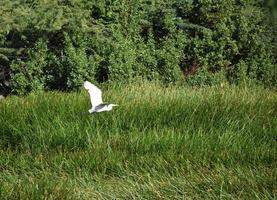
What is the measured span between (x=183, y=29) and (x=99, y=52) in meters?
1.87

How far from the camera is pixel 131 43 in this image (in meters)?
9.00

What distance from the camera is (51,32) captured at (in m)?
8.76

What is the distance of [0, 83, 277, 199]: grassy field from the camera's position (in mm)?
3859

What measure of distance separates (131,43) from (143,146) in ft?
14.0

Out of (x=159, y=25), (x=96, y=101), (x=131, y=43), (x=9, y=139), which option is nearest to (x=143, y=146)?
(x=96, y=101)

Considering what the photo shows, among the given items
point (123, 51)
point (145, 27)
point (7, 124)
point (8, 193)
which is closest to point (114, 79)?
point (123, 51)

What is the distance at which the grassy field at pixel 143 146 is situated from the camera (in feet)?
12.7

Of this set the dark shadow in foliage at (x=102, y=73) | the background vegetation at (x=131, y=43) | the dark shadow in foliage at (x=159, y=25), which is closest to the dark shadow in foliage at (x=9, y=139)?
the background vegetation at (x=131, y=43)

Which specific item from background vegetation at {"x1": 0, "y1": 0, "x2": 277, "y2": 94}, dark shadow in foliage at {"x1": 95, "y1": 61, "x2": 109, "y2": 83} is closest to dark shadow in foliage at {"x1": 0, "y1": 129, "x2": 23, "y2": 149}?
background vegetation at {"x1": 0, "y1": 0, "x2": 277, "y2": 94}

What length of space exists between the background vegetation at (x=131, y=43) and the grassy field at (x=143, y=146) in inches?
76.1

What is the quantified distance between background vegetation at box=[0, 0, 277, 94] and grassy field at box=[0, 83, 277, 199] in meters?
1.93

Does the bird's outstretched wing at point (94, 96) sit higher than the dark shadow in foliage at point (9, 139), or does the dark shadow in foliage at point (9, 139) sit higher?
the bird's outstretched wing at point (94, 96)

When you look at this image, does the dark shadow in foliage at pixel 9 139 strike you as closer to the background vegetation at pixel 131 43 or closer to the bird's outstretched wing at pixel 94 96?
the bird's outstretched wing at pixel 94 96

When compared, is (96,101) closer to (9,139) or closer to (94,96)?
(94,96)
